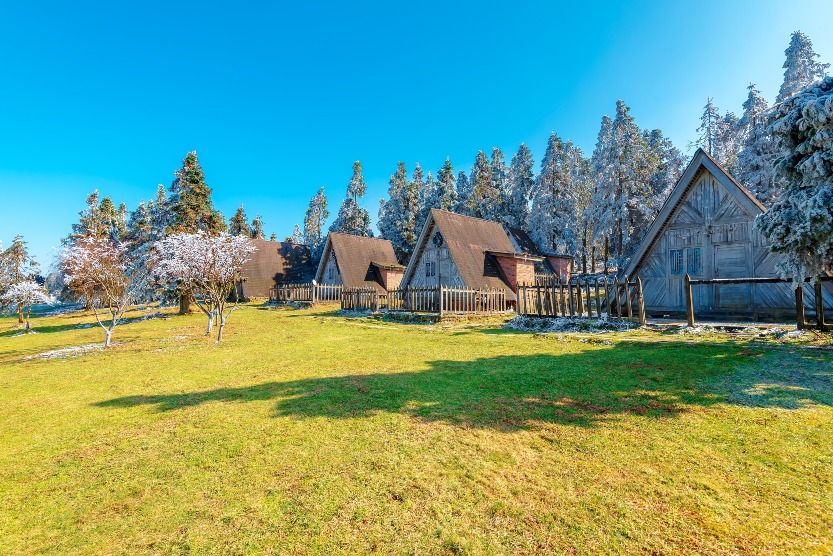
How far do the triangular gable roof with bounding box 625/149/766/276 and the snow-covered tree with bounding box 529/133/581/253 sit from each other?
3130 centimetres

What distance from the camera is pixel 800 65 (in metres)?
33.3

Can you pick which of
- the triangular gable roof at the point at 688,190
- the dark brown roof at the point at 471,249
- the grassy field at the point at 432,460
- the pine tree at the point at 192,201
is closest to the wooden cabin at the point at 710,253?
the triangular gable roof at the point at 688,190

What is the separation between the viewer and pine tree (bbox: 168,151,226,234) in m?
31.4

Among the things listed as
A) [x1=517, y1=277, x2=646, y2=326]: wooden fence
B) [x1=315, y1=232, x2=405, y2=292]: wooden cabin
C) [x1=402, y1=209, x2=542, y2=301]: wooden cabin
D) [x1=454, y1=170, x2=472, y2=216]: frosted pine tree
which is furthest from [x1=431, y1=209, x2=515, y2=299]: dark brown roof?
[x1=454, y1=170, x2=472, y2=216]: frosted pine tree

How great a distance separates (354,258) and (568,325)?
30600 millimetres

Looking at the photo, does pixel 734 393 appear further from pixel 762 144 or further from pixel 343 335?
pixel 762 144

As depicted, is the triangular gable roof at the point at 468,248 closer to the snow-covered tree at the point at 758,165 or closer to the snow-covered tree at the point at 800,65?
the snow-covered tree at the point at 758,165

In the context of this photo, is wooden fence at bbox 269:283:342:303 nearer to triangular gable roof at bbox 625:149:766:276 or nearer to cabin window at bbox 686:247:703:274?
triangular gable roof at bbox 625:149:766:276

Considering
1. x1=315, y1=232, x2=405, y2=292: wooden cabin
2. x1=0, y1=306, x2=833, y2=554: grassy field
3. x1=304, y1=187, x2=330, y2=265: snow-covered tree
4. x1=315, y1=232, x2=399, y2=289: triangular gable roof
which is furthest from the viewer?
x1=304, y1=187, x2=330, y2=265: snow-covered tree

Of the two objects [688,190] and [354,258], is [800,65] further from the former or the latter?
[354,258]

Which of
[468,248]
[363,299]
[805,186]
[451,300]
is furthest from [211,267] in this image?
[805,186]

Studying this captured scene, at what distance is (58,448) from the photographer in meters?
5.18

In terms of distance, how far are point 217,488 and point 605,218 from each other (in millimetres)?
44708

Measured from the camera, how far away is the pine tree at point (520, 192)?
195ft
